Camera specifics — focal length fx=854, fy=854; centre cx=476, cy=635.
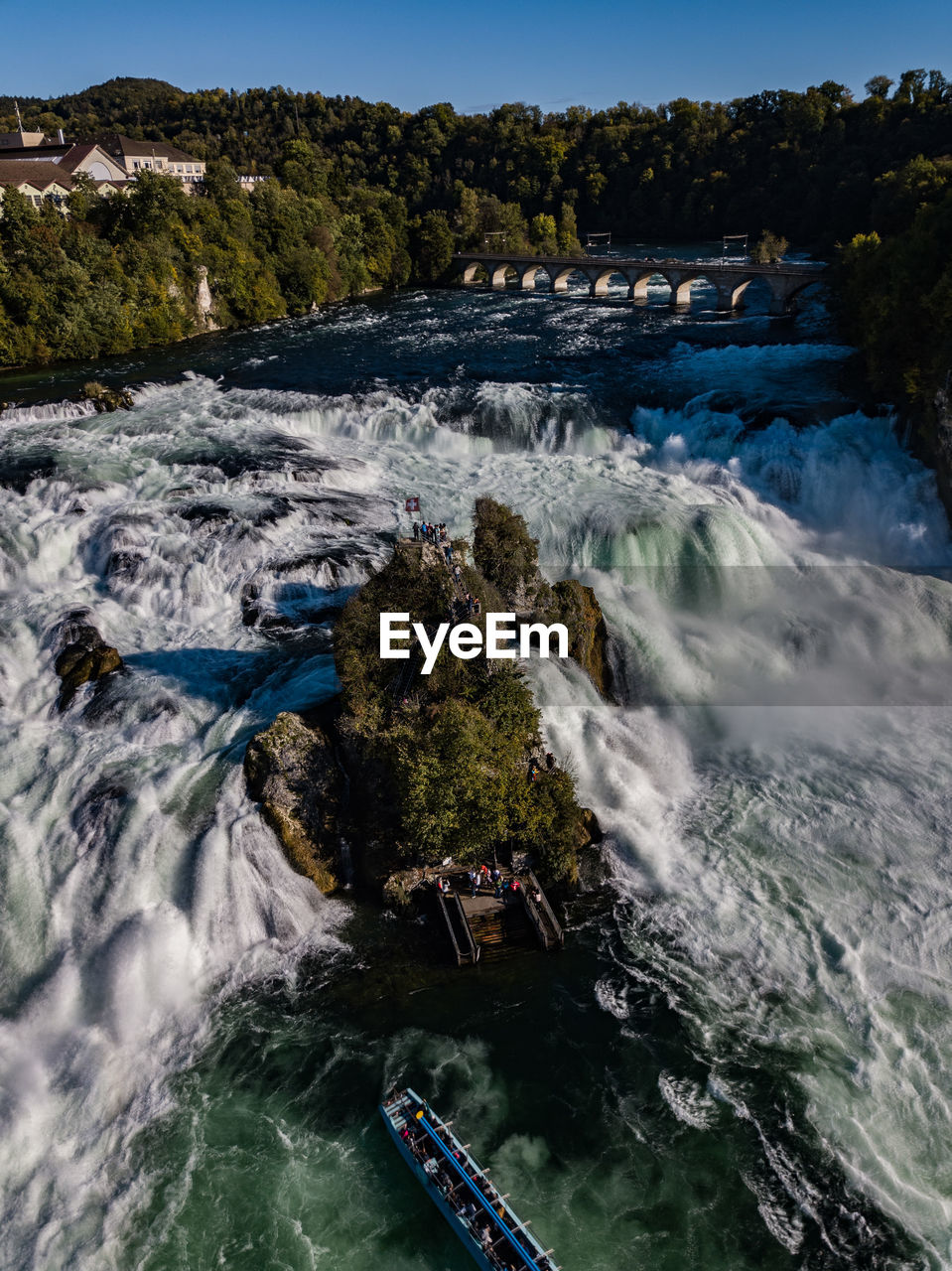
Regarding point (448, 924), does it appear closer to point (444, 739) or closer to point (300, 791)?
point (444, 739)

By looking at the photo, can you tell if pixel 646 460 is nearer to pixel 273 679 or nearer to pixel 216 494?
pixel 216 494

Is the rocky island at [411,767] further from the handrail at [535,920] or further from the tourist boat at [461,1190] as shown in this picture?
the tourist boat at [461,1190]

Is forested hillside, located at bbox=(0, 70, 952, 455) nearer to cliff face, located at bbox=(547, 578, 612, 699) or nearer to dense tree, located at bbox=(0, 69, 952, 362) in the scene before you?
dense tree, located at bbox=(0, 69, 952, 362)

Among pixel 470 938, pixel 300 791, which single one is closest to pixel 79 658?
pixel 300 791

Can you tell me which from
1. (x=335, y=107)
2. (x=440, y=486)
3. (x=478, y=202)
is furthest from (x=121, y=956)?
(x=335, y=107)

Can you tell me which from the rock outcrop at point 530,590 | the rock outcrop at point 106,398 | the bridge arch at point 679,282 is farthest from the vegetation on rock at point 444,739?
the bridge arch at point 679,282
